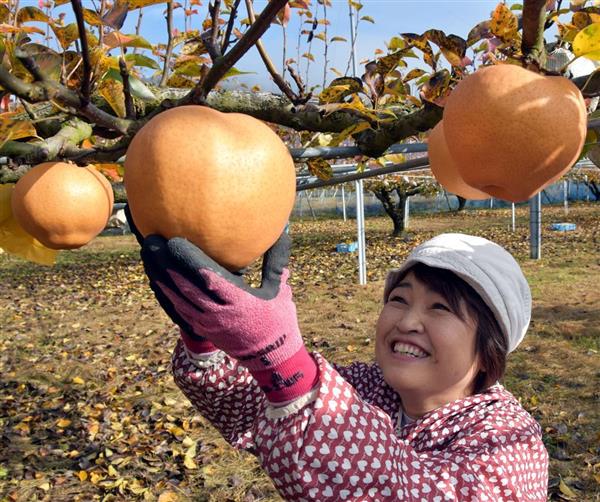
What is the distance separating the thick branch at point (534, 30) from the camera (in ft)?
2.53

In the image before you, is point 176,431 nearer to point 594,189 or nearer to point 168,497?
point 168,497

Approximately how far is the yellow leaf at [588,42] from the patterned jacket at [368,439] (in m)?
0.62

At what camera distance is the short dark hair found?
1407 millimetres

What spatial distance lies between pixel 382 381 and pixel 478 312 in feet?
1.17

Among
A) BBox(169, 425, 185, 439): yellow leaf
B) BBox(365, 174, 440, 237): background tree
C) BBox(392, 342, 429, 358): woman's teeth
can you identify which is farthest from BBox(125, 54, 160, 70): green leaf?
BBox(365, 174, 440, 237): background tree

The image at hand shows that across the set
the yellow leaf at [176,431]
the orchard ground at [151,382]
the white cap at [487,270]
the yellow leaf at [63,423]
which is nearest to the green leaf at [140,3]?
the white cap at [487,270]

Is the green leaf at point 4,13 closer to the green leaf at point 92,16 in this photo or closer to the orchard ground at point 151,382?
the green leaf at point 92,16

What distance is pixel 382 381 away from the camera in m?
1.63

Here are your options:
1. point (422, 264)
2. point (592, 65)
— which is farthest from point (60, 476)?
point (592, 65)

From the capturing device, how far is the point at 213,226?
0.79 meters

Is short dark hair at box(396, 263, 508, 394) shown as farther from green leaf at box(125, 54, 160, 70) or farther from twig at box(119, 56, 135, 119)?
green leaf at box(125, 54, 160, 70)

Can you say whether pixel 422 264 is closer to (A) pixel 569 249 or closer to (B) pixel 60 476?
(B) pixel 60 476

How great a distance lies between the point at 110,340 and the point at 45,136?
5349 millimetres

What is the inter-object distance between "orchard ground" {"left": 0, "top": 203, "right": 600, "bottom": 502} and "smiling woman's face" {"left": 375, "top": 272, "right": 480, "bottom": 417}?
7.48ft
